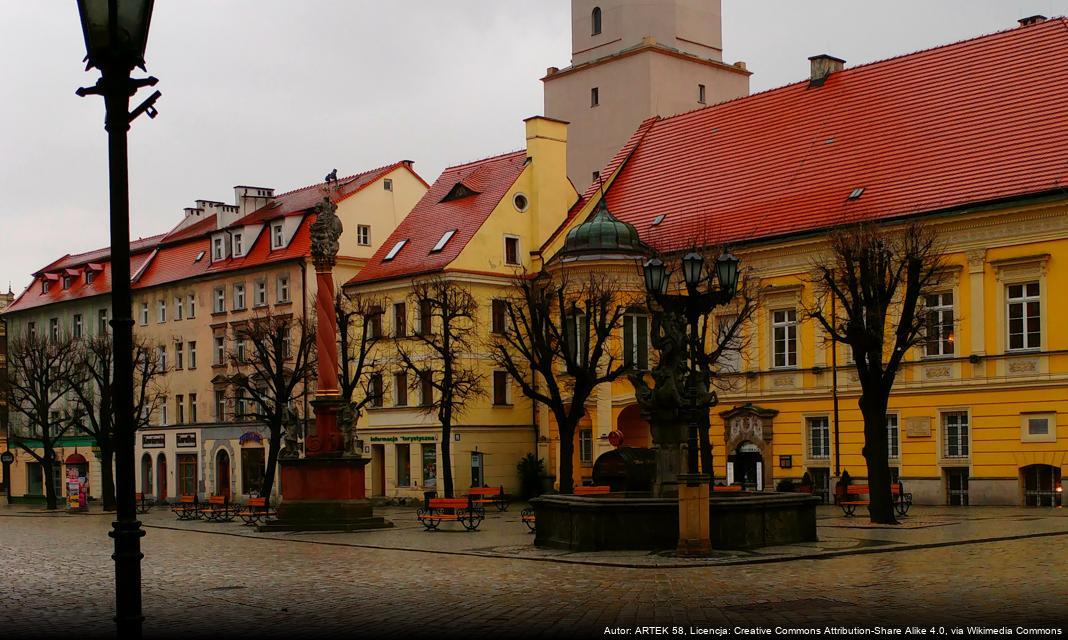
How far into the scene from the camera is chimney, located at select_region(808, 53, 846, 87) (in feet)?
176

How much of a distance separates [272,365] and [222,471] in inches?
336

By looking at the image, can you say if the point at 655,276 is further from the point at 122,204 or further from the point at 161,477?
the point at 161,477

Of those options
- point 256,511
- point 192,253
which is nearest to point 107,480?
point 192,253

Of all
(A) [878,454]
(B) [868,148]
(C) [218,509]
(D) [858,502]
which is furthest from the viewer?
(B) [868,148]

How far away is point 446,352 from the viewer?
47219mm

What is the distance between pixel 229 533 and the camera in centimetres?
3597

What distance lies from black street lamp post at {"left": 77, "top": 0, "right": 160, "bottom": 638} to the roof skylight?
50.2 m

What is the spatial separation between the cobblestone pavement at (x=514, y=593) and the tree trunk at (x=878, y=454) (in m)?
4.96

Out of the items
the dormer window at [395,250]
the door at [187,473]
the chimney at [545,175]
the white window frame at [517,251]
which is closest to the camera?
the white window frame at [517,251]

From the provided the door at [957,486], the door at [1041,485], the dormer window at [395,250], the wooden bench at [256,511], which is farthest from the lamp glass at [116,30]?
the dormer window at [395,250]

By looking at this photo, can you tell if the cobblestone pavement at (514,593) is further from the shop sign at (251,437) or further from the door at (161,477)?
the door at (161,477)

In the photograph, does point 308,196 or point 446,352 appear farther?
point 308,196

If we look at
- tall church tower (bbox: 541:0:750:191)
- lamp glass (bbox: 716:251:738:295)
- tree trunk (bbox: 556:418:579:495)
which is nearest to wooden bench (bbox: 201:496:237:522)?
tree trunk (bbox: 556:418:579:495)

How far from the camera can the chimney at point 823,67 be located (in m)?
53.6
